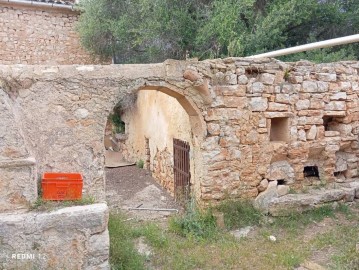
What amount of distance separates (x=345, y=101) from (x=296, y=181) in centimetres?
161

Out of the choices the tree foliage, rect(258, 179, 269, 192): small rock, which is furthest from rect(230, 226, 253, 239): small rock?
the tree foliage

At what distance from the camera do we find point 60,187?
3.14 metres

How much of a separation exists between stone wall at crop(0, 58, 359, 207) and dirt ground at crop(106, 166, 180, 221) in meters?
Answer: 1.27

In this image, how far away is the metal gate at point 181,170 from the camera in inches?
256

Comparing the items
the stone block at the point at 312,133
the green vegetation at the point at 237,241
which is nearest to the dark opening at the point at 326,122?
the stone block at the point at 312,133

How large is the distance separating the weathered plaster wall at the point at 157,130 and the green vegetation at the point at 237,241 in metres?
1.60

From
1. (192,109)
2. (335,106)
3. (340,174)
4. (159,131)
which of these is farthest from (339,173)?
(159,131)

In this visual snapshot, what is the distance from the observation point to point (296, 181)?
5758 mm

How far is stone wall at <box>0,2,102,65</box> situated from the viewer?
32.1ft

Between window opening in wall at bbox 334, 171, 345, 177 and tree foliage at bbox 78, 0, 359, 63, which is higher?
tree foliage at bbox 78, 0, 359, 63

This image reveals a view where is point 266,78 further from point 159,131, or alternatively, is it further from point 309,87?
point 159,131

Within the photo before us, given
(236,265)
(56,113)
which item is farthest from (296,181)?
(56,113)

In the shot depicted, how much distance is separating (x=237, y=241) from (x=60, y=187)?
8.71 ft

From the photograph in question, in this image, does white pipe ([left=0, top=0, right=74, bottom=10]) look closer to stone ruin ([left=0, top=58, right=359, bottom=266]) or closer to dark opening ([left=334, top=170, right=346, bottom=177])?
stone ruin ([left=0, top=58, right=359, bottom=266])
